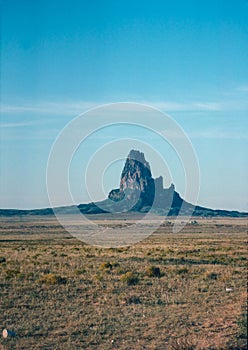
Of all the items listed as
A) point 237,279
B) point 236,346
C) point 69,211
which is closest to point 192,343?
point 236,346

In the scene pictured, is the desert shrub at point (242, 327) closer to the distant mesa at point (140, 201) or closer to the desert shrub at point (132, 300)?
the desert shrub at point (132, 300)

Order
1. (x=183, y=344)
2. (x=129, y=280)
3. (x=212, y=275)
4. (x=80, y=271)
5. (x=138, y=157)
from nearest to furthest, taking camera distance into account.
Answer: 1. (x=183, y=344)
2. (x=129, y=280)
3. (x=212, y=275)
4. (x=80, y=271)
5. (x=138, y=157)

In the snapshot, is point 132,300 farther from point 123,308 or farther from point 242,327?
point 242,327

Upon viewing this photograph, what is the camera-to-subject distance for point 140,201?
541 ft

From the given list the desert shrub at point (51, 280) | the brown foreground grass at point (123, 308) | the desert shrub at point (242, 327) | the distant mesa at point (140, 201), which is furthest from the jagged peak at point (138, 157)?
the desert shrub at point (242, 327)

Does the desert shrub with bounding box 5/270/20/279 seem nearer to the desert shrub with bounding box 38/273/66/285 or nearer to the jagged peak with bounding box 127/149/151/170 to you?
the desert shrub with bounding box 38/273/66/285

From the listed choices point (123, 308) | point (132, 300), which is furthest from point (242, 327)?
point (132, 300)

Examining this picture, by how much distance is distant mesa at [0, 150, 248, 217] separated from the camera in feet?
514

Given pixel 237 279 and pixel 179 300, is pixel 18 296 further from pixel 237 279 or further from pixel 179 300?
pixel 237 279

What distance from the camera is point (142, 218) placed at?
14725 centimetres

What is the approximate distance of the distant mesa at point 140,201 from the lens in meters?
157

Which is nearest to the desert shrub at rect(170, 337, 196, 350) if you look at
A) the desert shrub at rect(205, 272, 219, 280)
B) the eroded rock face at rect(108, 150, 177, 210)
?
the desert shrub at rect(205, 272, 219, 280)

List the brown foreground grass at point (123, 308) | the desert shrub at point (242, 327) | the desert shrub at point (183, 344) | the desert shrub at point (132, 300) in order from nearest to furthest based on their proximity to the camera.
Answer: the desert shrub at point (183, 344) → the desert shrub at point (242, 327) → the brown foreground grass at point (123, 308) → the desert shrub at point (132, 300)

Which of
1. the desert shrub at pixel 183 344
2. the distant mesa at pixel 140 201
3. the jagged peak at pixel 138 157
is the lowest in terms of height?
the desert shrub at pixel 183 344
